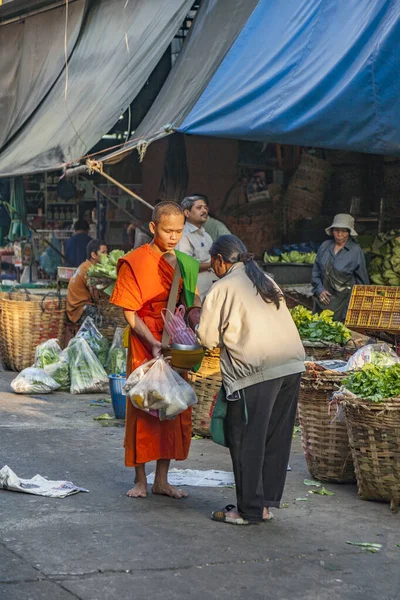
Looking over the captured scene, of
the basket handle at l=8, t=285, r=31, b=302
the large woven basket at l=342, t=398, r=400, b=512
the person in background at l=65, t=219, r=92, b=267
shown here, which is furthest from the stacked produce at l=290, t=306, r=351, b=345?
the person in background at l=65, t=219, r=92, b=267

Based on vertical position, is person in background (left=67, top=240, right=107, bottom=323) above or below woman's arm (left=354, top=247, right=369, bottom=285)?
below

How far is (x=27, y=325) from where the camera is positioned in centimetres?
1230

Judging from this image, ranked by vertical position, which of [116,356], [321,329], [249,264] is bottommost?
[116,356]

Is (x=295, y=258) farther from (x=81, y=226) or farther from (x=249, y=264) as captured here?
(x=249, y=264)

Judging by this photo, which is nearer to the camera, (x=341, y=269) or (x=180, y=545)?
(x=180, y=545)

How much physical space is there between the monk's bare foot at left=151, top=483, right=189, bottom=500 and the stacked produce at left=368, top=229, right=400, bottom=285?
6.07 metres

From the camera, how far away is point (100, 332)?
11945 millimetres

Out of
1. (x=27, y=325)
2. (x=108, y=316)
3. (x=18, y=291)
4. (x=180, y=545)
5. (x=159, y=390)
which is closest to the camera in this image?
(x=180, y=545)

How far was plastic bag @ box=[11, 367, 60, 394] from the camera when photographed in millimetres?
10984

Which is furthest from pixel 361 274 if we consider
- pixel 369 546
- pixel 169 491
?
pixel 369 546

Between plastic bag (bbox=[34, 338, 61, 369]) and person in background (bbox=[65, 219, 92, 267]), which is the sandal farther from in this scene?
person in background (bbox=[65, 219, 92, 267])

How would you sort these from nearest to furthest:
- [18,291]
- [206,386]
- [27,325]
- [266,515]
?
[266,515]
[206,386]
[27,325]
[18,291]

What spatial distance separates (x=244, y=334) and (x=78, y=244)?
9.44m

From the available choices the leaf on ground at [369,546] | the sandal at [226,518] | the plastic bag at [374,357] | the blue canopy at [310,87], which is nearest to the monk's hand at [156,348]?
the sandal at [226,518]
